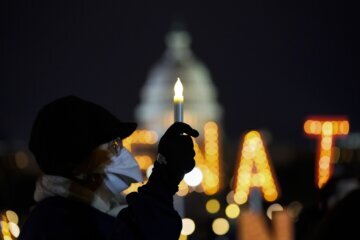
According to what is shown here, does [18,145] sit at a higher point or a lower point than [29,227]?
lower

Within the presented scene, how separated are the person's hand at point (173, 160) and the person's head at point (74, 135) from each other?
357 mm

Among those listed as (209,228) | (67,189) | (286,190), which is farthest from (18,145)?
(67,189)

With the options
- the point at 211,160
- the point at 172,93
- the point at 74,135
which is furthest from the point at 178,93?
the point at 172,93

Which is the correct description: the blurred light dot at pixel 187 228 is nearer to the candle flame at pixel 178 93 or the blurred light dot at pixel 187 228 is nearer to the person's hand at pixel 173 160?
the candle flame at pixel 178 93

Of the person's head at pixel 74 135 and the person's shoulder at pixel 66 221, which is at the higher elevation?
the person's head at pixel 74 135

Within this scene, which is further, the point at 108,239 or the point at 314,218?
the point at 314,218

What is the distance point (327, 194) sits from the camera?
6.82m

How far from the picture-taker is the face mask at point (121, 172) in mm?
3734

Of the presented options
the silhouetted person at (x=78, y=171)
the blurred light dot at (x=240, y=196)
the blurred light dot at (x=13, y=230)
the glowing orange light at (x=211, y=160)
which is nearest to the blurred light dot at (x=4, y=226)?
the blurred light dot at (x=13, y=230)

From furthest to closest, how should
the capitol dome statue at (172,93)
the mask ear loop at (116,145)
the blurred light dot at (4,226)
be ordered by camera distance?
the capitol dome statue at (172,93)
the blurred light dot at (4,226)
the mask ear loop at (116,145)

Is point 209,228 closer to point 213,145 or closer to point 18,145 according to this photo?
point 213,145

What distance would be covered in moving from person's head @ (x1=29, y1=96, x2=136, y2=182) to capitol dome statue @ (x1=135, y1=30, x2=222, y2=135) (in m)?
97.1

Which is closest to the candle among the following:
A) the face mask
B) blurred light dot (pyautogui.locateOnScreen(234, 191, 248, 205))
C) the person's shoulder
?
the face mask

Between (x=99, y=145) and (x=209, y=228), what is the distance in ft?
28.2
